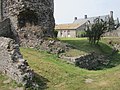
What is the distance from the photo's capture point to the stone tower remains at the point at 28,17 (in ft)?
81.7

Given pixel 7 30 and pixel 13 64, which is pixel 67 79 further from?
pixel 7 30

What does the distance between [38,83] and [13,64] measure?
59.3 inches

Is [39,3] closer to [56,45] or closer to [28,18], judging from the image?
[28,18]

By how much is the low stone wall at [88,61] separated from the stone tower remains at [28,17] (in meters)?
3.76

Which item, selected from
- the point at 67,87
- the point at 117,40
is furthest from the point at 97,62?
the point at 117,40

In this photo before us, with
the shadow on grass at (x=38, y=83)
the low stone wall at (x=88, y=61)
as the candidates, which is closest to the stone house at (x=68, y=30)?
the low stone wall at (x=88, y=61)

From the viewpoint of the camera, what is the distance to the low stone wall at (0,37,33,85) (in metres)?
14.8

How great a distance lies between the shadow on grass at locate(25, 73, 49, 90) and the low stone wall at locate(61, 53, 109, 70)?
20.0 ft

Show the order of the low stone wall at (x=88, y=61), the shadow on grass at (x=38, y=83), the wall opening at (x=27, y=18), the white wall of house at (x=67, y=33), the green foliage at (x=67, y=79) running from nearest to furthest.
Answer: the shadow on grass at (x=38, y=83) < the green foliage at (x=67, y=79) < the low stone wall at (x=88, y=61) < the wall opening at (x=27, y=18) < the white wall of house at (x=67, y=33)

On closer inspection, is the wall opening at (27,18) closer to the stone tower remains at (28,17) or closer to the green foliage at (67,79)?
the stone tower remains at (28,17)

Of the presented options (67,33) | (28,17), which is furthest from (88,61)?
(67,33)

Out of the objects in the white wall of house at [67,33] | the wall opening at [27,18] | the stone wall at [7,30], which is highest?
the wall opening at [27,18]

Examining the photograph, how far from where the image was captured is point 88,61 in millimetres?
23188

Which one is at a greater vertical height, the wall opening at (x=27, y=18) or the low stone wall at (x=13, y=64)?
the wall opening at (x=27, y=18)
